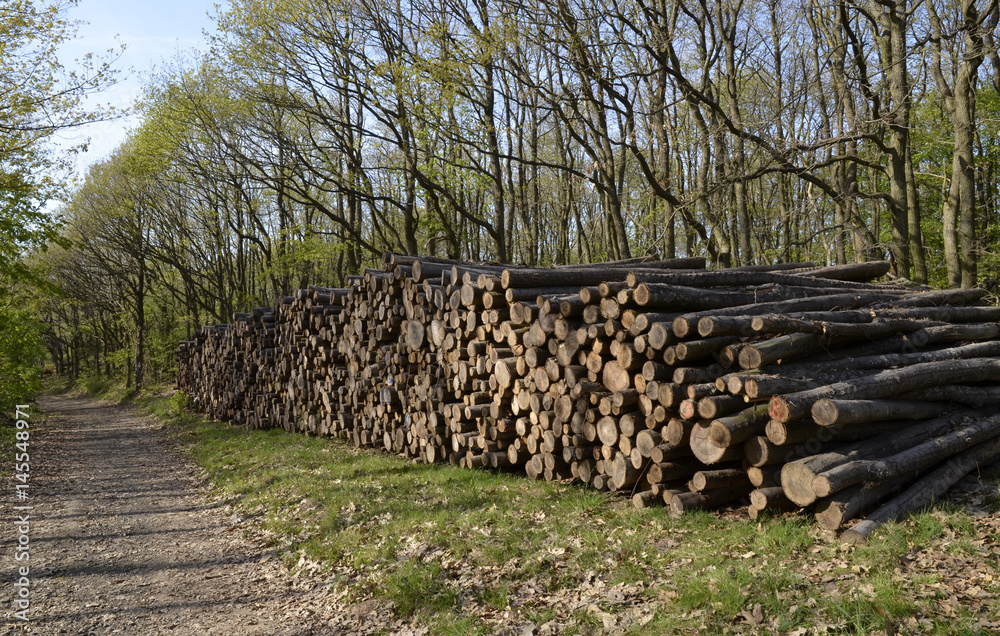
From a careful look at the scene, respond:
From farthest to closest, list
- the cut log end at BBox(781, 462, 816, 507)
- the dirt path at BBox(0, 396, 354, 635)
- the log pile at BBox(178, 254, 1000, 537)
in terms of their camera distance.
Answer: the log pile at BBox(178, 254, 1000, 537), the dirt path at BBox(0, 396, 354, 635), the cut log end at BBox(781, 462, 816, 507)

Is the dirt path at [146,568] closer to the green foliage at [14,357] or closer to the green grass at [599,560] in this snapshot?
the green grass at [599,560]

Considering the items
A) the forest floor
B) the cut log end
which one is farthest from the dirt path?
the cut log end

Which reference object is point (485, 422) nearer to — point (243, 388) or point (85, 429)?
point (243, 388)

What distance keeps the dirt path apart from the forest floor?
24mm

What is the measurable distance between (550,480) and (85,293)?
4069 centimetres

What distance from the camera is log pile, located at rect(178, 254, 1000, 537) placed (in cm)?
528

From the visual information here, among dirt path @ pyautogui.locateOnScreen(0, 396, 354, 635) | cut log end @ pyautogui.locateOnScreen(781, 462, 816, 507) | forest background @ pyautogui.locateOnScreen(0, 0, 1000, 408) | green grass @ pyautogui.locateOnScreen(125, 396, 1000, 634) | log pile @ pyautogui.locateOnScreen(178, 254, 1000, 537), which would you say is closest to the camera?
green grass @ pyautogui.locateOnScreen(125, 396, 1000, 634)

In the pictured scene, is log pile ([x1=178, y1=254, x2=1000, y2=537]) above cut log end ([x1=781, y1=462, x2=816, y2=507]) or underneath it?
above

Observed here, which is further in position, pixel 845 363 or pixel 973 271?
pixel 973 271

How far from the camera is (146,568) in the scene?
6293 millimetres

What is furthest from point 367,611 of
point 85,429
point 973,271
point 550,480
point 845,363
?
point 85,429

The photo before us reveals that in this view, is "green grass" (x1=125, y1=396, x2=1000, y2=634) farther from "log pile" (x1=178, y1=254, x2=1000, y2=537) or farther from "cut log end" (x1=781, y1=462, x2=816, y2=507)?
"log pile" (x1=178, y1=254, x2=1000, y2=537)

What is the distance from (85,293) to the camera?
127 feet

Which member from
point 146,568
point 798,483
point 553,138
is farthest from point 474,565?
point 553,138
